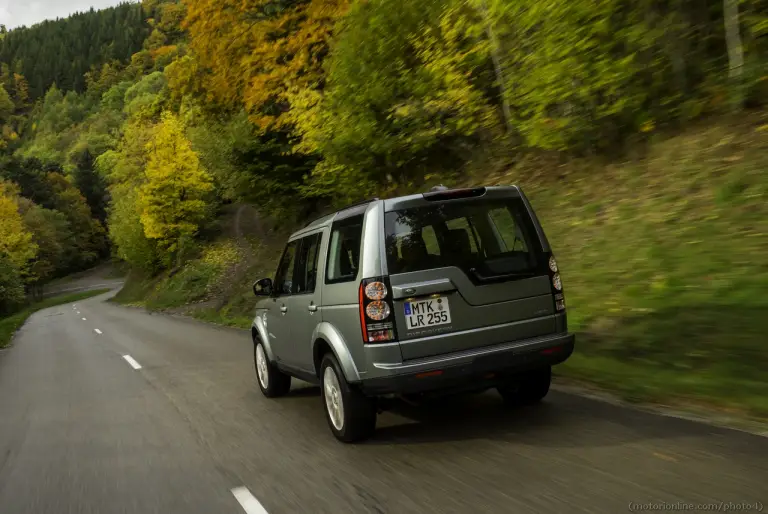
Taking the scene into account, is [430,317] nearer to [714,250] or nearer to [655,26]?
[714,250]

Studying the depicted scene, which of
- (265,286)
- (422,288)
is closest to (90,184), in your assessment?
(265,286)

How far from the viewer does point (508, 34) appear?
11.7 metres

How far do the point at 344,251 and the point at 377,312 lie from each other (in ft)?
2.71

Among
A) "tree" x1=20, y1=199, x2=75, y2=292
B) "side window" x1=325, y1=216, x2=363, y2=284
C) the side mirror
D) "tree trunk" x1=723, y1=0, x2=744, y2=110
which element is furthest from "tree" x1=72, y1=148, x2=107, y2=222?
"side window" x1=325, y1=216, x2=363, y2=284

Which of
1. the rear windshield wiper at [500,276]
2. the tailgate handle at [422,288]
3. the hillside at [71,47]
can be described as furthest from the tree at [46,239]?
the hillside at [71,47]

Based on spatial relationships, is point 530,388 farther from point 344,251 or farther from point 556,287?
point 344,251

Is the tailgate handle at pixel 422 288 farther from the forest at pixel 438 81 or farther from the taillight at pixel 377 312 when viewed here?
the forest at pixel 438 81

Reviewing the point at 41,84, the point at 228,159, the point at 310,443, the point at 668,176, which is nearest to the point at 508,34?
the point at 668,176

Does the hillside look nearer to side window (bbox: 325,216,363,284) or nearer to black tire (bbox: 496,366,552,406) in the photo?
side window (bbox: 325,216,363,284)

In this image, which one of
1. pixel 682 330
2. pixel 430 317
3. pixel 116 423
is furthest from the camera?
pixel 116 423

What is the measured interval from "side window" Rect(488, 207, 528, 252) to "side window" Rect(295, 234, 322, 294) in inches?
64.7

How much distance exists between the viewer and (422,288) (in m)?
4.71

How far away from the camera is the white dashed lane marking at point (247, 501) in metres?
3.99

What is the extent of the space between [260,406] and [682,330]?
15.0 feet
